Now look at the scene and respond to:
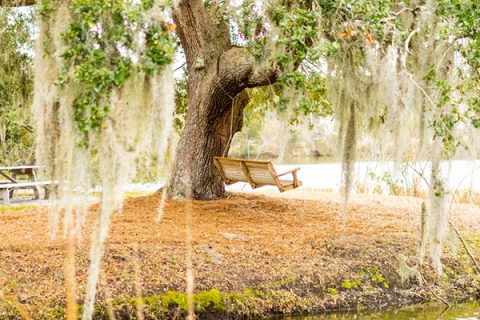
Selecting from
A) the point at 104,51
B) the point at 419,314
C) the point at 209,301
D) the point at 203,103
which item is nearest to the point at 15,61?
the point at 203,103

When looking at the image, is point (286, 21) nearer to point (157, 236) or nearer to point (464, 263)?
point (157, 236)

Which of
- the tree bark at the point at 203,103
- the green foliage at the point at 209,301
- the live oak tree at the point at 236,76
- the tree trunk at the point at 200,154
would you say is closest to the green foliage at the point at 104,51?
the live oak tree at the point at 236,76

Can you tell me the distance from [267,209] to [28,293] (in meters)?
4.19

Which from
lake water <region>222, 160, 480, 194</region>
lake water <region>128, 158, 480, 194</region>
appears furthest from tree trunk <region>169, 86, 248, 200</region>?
lake water <region>222, 160, 480, 194</region>

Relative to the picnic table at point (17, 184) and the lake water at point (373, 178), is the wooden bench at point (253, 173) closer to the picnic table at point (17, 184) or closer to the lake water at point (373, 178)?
the lake water at point (373, 178)

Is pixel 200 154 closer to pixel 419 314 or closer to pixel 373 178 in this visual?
pixel 373 178

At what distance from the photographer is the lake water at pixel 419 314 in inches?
255

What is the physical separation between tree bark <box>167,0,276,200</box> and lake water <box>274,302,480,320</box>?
11.0 ft

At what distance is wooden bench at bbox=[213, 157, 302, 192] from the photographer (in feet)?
26.7

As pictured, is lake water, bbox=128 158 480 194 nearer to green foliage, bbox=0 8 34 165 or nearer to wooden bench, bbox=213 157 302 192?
wooden bench, bbox=213 157 302 192

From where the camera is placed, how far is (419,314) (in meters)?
6.64

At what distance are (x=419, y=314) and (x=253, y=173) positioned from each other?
2.86 metres

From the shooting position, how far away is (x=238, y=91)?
347 inches

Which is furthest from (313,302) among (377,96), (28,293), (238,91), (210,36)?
(210,36)
